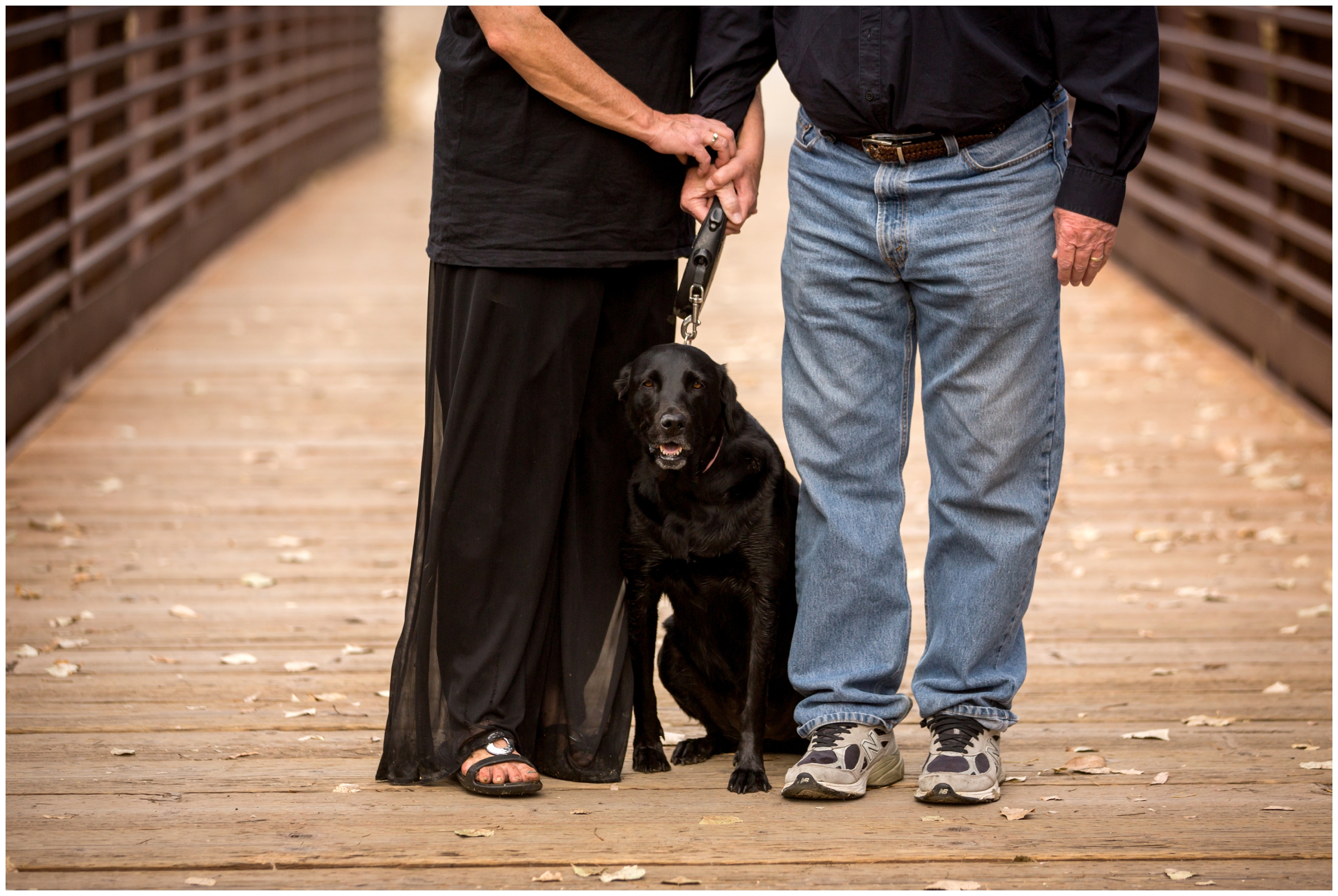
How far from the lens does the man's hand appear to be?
2430 mm

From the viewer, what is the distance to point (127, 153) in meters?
7.10

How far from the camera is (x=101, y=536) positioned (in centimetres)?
441

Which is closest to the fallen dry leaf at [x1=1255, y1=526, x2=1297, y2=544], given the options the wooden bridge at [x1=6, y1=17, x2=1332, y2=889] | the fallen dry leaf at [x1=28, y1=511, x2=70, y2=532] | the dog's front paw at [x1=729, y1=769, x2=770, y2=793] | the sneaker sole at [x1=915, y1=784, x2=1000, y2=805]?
the wooden bridge at [x1=6, y1=17, x2=1332, y2=889]

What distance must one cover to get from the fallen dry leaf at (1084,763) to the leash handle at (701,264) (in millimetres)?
1098

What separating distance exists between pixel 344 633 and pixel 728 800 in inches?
54.8

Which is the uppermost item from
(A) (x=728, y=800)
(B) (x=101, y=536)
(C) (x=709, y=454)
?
(C) (x=709, y=454)

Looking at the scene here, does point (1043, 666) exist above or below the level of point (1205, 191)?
below

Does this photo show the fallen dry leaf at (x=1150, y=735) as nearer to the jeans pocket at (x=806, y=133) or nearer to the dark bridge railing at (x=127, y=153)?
the jeans pocket at (x=806, y=133)

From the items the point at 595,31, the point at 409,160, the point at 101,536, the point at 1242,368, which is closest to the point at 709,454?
the point at 595,31

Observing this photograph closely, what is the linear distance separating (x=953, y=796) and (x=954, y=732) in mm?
130

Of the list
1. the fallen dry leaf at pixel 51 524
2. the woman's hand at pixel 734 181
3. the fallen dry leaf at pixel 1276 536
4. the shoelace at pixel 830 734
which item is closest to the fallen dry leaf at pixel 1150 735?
the shoelace at pixel 830 734

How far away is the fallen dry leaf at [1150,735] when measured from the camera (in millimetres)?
2951

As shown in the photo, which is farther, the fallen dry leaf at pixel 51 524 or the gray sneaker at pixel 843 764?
the fallen dry leaf at pixel 51 524

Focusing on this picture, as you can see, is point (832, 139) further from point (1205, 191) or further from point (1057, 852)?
point (1205, 191)
